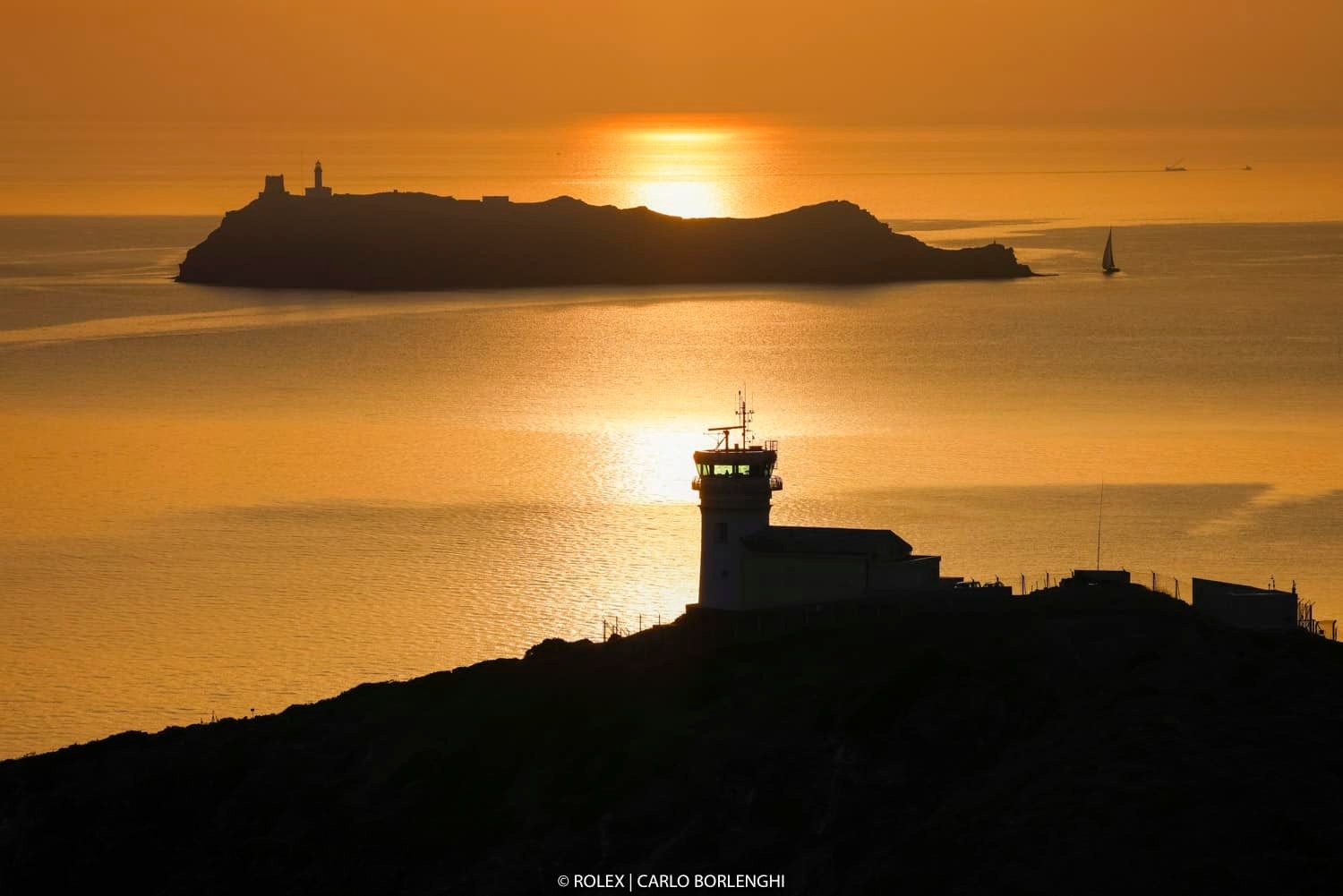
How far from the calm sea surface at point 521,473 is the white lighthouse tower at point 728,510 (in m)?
19.8

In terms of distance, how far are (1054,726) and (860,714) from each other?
12.0 feet

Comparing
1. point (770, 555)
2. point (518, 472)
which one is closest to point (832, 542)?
point (770, 555)

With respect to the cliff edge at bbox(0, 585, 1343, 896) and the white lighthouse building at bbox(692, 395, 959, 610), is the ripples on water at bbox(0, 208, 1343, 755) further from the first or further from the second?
the white lighthouse building at bbox(692, 395, 959, 610)

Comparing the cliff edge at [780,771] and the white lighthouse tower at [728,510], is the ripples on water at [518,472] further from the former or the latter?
the white lighthouse tower at [728,510]

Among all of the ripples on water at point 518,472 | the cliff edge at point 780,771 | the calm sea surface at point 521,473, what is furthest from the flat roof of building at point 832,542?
the ripples on water at point 518,472

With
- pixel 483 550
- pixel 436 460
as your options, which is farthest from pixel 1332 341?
pixel 483 550

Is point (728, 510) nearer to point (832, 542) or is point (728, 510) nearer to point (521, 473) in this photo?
point (832, 542)

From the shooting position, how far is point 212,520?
310 ft

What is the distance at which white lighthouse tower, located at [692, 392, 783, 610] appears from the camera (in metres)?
50.7

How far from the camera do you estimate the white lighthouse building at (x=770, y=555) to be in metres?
48.9

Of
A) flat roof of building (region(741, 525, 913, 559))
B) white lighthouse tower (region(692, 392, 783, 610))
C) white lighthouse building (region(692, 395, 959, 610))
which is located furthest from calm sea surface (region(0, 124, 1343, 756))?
flat roof of building (region(741, 525, 913, 559))

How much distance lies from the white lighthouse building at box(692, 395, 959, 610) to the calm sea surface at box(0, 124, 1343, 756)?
65.6 ft

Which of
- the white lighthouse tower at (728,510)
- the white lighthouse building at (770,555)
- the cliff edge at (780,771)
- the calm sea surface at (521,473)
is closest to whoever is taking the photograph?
the cliff edge at (780,771)

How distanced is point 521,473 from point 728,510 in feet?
185
